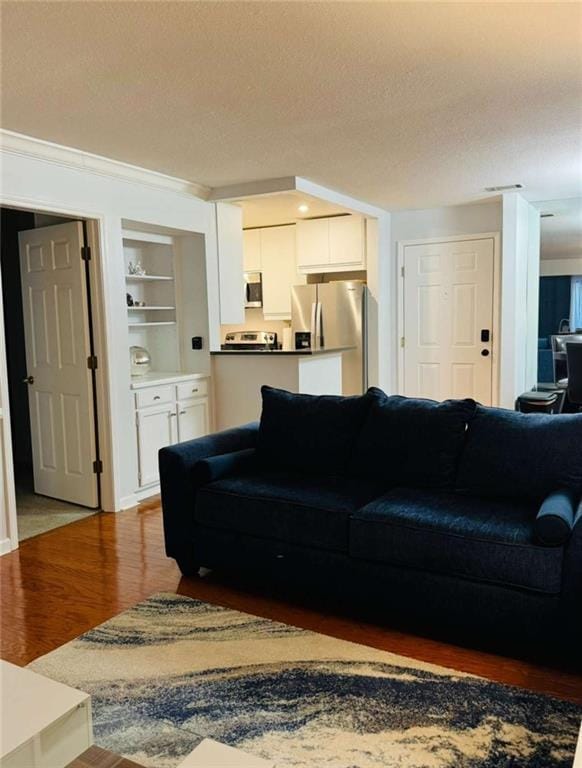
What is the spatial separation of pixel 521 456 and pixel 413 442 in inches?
19.8

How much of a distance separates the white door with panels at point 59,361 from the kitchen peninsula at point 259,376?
1.27 metres

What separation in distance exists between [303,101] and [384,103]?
16.5 inches

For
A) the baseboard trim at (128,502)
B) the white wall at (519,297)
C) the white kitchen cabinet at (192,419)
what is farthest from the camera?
the white wall at (519,297)

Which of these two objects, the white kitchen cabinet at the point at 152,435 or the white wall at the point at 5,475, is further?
the white kitchen cabinet at the point at 152,435

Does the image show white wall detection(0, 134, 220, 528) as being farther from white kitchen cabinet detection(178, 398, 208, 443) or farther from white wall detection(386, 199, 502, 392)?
white wall detection(386, 199, 502, 392)

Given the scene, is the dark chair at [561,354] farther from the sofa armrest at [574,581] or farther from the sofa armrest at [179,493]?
the sofa armrest at [179,493]

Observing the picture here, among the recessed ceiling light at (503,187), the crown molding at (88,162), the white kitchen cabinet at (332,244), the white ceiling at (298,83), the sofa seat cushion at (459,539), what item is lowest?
the sofa seat cushion at (459,539)

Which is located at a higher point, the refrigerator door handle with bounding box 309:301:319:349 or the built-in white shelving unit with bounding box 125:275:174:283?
the built-in white shelving unit with bounding box 125:275:174:283

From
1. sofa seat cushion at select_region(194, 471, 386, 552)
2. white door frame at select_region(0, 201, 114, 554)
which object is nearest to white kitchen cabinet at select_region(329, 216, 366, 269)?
white door frame at select_region(0, 201, 114, 554)

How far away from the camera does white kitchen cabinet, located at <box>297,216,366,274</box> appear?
634cm

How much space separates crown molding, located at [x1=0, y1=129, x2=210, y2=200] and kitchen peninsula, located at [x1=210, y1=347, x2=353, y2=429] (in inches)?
54.7

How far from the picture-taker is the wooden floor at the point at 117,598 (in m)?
2.33

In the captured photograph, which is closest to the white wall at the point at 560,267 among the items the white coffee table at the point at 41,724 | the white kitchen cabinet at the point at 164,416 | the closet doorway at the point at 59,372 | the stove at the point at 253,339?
the stove at the point at 253,339

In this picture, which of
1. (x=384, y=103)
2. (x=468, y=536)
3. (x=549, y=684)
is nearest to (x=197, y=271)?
(x=384, y=103)
